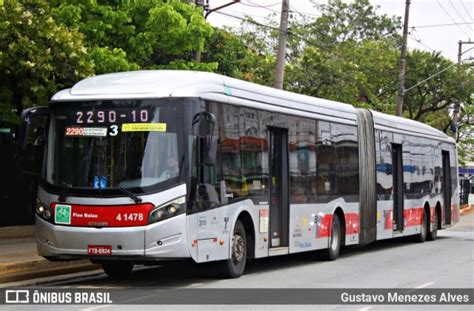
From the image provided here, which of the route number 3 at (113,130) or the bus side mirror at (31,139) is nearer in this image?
the route number 3 at (113,130)

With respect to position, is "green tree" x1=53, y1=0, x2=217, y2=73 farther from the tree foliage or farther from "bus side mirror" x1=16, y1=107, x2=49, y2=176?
"bus side mirror" x1=16, y1=107, x2=49, y2=176

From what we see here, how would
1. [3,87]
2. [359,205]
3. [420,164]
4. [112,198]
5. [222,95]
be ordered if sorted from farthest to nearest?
[420,164] → [359,205] → [3,87] → [222,95] → [112,198]

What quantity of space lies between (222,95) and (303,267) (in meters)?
4.89

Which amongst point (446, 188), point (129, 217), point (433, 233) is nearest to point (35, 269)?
point (129, 217)

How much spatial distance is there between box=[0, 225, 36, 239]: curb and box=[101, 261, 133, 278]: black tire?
19.6 ft

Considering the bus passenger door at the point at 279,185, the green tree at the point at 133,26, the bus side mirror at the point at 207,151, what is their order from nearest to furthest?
the bus side mirror at the point at 207,151 → the bus passenger door at the point at 279,185 → the green tree at the point at 133,26

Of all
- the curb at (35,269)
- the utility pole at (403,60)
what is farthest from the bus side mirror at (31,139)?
the utility pole at (403,60)

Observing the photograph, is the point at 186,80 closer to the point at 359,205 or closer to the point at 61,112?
the point at 61,112

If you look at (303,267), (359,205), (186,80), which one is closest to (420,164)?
(359,205)

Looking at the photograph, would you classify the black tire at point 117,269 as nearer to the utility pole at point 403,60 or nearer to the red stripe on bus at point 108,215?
the red stripe on bus at point 108,215

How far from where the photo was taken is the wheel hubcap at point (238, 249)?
1417cm

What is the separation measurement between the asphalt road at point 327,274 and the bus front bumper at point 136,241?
30.2 inches

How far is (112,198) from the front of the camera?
12641 mm

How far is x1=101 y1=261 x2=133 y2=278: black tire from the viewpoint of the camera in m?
14.5
